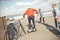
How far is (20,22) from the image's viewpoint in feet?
6.52

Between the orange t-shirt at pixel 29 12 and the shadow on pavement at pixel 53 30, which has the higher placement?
the orange t-shirt at pixel 29 12

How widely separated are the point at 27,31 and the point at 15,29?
151 millimetres

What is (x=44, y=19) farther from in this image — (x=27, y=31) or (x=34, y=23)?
(x=27, y=31)

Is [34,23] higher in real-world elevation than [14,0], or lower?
lower

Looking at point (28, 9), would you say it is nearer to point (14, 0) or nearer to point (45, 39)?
point (14, 0)

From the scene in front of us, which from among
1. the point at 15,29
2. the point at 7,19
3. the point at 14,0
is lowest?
the point at 15,29

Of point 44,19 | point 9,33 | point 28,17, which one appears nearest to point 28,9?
point 28,17

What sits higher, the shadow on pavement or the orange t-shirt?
the orange t-shirt

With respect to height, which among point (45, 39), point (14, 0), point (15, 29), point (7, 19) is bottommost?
point (45, 39)

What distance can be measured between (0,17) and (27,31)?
37 cm

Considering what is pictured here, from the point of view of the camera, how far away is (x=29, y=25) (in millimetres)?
2010

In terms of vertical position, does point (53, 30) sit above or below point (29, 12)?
below

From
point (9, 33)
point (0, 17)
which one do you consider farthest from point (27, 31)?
point (0, 17)

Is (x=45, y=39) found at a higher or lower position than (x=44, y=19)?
lower
